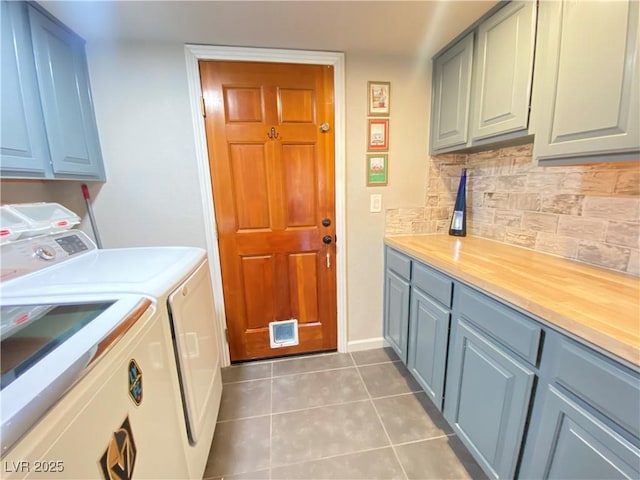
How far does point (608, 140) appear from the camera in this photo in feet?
2.96

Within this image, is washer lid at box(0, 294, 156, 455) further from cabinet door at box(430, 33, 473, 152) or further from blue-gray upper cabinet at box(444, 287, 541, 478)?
cabinet door at box(430, 33, 473, 152)

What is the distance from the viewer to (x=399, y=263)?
1.80 meters

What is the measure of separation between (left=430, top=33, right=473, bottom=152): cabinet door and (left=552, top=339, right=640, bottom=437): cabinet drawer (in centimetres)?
125

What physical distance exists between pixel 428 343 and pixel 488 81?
1444mm

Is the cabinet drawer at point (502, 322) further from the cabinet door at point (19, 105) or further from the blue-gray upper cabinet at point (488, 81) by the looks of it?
the cabinet door at point (19, 105)

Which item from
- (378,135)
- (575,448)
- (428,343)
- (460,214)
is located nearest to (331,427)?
(428,343)

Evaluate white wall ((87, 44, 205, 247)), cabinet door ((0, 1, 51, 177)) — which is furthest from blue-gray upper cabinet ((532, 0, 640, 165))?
cabinet door ((0, 1, 51, 177))

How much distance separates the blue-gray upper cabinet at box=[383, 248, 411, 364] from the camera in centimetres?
173

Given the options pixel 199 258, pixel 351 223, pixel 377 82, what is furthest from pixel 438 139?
pixel 199 258

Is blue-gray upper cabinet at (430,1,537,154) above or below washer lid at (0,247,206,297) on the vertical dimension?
above

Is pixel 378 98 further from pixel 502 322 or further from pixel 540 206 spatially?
pixel 502 322

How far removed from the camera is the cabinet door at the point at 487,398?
0.94 meters

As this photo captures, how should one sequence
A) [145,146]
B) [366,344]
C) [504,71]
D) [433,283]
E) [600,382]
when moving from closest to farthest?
[600,382] < [504,71] < [433,283] < [145,146] < [366,344]

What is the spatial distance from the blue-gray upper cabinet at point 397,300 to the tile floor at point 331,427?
231mm
